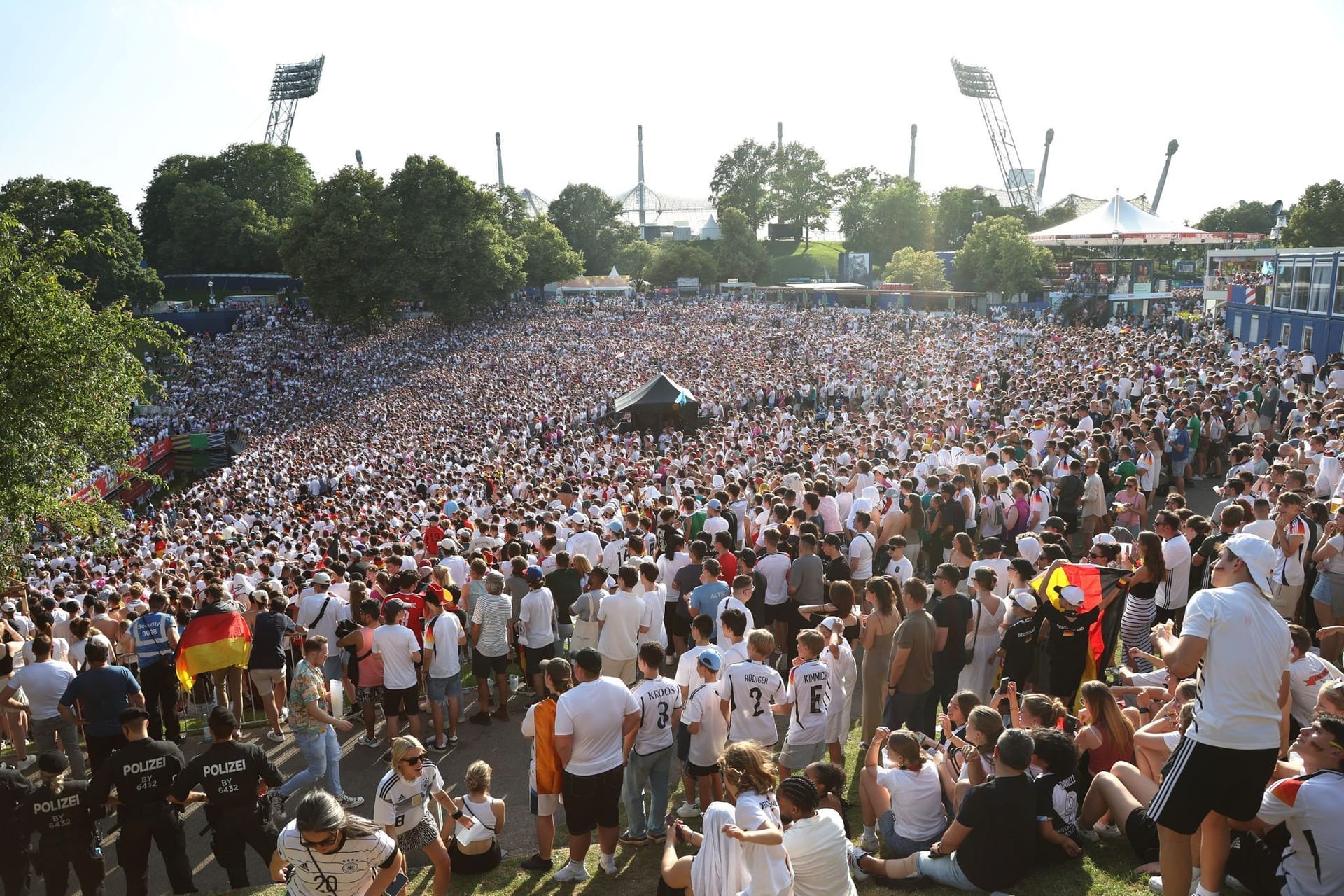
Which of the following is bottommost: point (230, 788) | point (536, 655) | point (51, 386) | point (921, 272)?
point (536, 655)

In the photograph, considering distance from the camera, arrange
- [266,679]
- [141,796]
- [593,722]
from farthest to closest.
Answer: [266,679] → [141,796] → [593,722]

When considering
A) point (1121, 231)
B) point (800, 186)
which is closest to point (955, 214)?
point (800, 186)

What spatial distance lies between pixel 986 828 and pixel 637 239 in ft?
262

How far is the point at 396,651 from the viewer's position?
7.43 metres

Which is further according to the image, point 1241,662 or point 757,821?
point 757,821

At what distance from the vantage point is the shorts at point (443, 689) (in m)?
7.81

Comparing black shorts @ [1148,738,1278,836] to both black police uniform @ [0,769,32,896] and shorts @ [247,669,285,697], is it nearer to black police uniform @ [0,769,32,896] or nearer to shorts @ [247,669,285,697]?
black police uniform @ [0,769,32,896]

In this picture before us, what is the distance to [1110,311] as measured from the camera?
4391cm

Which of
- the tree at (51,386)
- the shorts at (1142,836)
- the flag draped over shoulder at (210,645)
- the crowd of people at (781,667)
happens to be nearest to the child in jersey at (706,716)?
the crowd of people at (781,667)

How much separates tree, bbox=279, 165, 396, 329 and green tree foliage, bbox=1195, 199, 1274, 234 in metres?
62.5

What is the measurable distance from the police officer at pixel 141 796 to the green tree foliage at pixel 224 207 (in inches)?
2304

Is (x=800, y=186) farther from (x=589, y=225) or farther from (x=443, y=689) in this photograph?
(x=443, y=689)

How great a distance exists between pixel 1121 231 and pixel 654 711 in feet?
159

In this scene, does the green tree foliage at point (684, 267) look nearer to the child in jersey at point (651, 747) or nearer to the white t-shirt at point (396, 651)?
the white t-shirt at point (396, 651)
